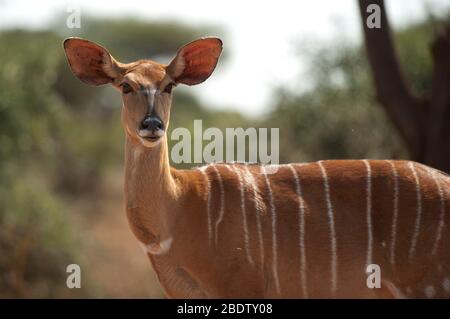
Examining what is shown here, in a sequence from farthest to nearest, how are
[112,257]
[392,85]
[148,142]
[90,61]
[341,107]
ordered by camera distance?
[112,257]
[341,107]
[392,85]
[90,61]
[148,142]

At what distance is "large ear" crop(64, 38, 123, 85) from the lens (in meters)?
5.45

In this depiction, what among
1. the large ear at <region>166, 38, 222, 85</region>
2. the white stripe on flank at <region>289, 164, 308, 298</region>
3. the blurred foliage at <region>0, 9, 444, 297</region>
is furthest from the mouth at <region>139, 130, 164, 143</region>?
the blurred foliage at <region>0, 9, 444, 297</region>

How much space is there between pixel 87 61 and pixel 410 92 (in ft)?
11.2

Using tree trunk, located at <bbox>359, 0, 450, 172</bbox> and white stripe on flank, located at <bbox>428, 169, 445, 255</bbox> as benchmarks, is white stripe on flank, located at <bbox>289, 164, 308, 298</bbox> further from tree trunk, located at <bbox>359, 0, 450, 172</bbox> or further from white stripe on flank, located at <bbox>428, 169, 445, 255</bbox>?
tree trunk, located at <bbox>359, 0, 450, 172</bbox>

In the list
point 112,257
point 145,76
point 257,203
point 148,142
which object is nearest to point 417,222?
point 257,203

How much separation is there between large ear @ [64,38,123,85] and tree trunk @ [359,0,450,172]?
301 cm

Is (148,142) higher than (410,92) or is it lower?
lower

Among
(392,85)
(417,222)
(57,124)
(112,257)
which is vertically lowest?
Result: (112,257)

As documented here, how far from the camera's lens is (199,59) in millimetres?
5613

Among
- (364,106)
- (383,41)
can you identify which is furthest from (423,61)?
(383,41)

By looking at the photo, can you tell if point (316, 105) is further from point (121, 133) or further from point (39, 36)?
Result: point (121, 133)

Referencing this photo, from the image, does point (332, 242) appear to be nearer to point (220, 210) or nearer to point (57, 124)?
point (220, 210)

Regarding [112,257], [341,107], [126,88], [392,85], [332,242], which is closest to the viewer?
[126,88]

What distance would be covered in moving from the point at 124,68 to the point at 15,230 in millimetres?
6632
